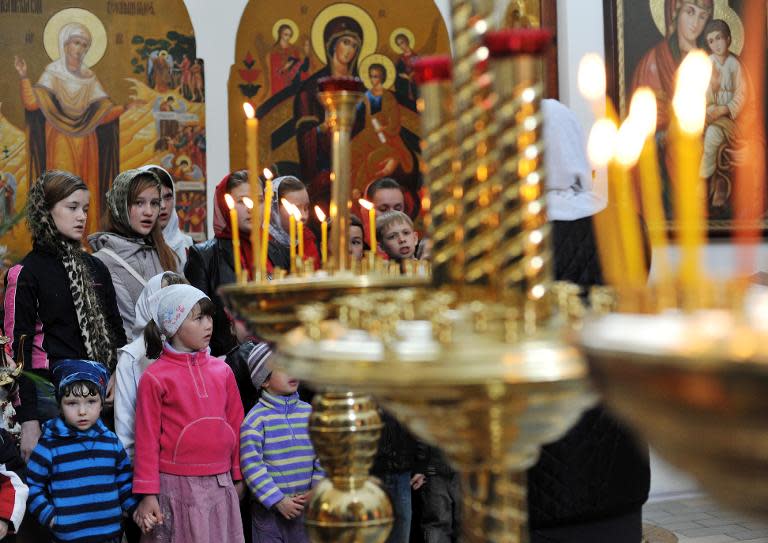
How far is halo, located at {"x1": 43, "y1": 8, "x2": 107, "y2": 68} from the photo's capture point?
20.1 feet

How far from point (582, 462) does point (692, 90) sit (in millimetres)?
1269

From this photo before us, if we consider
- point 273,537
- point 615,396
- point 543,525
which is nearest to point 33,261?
point 273,537

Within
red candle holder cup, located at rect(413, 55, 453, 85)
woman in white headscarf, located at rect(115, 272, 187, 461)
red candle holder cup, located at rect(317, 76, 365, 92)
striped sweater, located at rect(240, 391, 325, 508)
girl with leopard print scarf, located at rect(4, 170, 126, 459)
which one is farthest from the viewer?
girl with leopard print scarf, located at rect(4, 170, 126, 459)

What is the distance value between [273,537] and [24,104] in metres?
3.44

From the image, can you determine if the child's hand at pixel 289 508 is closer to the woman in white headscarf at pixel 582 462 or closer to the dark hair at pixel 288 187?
the dark hair at pixel 288 187

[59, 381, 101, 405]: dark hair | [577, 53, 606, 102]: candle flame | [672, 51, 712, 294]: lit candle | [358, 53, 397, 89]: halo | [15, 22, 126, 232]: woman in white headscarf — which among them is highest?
[358, 53, 397, 89]: halo

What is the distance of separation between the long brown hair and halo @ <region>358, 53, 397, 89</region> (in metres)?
2.70

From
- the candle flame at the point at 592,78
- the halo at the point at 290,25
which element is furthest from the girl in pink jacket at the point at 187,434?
the halo at the point at 290,25

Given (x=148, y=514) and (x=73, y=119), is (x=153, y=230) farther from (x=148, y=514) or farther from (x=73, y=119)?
(x=73, y=119)

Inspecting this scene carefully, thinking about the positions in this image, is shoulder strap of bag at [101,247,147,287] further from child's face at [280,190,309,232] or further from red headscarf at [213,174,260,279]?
child's face at [280,190,309,232]

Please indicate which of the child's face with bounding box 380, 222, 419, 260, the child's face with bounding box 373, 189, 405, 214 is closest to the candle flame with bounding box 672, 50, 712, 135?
the child's face with bounding box 380, 222, 419, 260

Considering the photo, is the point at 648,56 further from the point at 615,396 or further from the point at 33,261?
the point at 615,396

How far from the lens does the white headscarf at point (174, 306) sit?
364cm

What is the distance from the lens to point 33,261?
159 inches
